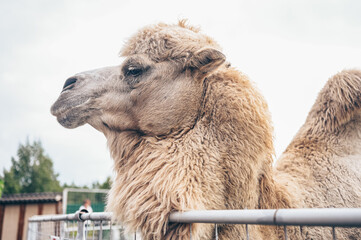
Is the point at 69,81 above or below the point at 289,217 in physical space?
above

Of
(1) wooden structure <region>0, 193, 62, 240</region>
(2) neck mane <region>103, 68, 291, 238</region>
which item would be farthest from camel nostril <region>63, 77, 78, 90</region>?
(1) wooden structure <region>0, 193, 62, 240</region>

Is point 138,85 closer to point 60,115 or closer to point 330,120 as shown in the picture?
point 60,115

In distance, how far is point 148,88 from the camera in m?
2.63

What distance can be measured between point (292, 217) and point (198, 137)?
1192mm

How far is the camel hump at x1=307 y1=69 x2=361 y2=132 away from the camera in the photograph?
2828 millimetres

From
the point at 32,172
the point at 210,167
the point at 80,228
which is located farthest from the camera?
the point at 32,172

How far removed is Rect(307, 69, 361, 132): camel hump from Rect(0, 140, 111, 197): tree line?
40748 mm

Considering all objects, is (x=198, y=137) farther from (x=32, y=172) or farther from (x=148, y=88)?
(x=32, y=172)

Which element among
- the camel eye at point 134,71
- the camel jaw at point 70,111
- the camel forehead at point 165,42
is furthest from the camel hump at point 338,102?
the camel jaw at point 70,111

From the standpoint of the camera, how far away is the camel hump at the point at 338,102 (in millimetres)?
2828

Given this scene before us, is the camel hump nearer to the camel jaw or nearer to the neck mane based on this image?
the neck mane

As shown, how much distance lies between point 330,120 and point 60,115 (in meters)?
2.25

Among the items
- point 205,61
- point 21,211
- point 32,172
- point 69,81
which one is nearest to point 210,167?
point 205,61

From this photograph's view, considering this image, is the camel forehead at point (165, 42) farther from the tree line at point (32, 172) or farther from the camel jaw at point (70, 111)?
the tree line at point (32, 172)
